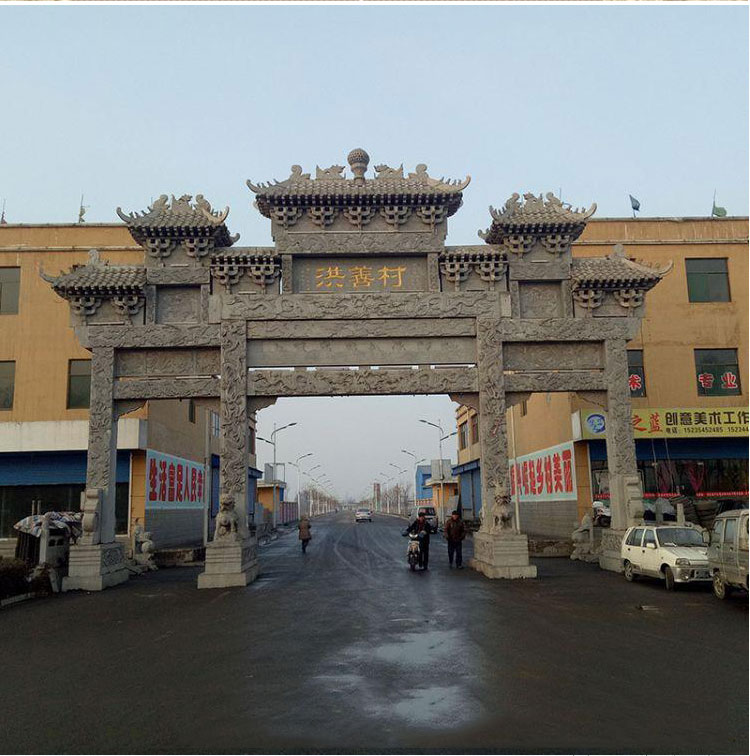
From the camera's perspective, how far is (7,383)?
24.4m

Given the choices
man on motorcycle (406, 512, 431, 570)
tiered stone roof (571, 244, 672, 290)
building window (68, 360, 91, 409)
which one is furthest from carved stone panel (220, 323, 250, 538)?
tiered stone roof (571, 244, 672, 290)

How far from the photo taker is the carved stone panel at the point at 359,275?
19.0m

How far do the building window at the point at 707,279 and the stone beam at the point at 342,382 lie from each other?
559 inches

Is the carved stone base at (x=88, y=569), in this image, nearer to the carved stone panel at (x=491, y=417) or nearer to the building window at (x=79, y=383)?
the building window at (x=79, y=383)

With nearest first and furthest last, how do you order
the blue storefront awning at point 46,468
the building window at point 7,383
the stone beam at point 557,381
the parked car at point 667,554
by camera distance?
the parked car at point 667,554
the stone beam at point 557,381
the blue storefront awning at point 46,468
the building window at point 7,383

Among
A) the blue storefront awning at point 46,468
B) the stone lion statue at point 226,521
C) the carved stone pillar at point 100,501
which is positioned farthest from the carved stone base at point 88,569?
the blue storefront awning at point 46,468

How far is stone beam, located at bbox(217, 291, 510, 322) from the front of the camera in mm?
18531

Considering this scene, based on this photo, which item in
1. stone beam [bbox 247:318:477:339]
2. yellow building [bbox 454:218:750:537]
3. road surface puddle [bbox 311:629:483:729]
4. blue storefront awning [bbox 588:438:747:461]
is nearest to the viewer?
road surface puddle [bbox 311:629:483:729]

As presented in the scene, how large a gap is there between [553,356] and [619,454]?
3283 mm

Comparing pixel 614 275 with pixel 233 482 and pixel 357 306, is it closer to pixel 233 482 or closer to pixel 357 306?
pixel 357 306

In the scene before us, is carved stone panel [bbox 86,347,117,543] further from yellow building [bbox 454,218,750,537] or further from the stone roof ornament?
yellow building [bbox 454,218,750,537]

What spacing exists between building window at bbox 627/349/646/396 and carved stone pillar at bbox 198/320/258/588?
605 inches

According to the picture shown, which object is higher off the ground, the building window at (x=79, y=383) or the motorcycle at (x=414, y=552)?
the building window at (x=79, y=383)

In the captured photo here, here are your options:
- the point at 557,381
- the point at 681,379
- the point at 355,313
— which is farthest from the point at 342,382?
the point at 681,379
